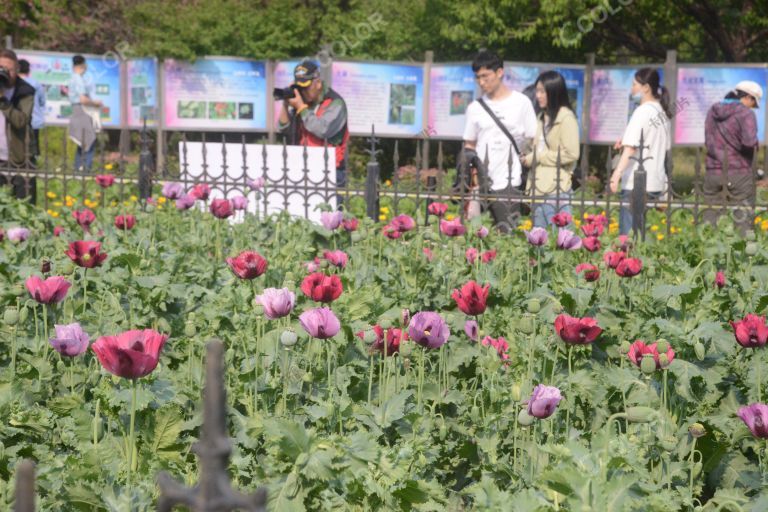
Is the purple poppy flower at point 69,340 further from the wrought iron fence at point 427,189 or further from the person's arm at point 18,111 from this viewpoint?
the person's arm at point 18,111

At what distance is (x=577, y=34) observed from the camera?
1934 cm

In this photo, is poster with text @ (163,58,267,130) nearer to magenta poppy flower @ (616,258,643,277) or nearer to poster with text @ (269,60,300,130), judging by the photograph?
poster with text @ (269,60,300,130)

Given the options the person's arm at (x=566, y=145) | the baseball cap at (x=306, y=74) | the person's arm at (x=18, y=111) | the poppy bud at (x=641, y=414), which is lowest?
the poppy bud at (x=641, y=414)

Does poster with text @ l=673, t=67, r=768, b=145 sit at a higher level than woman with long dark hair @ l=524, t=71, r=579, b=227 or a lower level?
higher

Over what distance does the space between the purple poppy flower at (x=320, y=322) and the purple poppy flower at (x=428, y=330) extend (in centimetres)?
21

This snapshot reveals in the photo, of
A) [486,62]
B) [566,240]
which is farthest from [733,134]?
[566,240]

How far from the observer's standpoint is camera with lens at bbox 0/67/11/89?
33.1ft

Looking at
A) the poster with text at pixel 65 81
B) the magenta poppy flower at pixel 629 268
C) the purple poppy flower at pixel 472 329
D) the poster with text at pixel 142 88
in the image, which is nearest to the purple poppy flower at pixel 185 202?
the magenta poppy flower at pixel 629 268

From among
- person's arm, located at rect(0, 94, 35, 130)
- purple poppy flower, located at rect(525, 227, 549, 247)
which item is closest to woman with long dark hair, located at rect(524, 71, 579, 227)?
purple poppy flower, located at rect(525, 227, 549, 247)

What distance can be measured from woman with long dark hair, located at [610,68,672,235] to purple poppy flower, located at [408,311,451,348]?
17.0 feet

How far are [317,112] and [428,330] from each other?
5.78 metres

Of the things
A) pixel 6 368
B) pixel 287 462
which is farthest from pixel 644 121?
pixel 287 462

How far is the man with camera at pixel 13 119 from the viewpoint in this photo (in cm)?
1012

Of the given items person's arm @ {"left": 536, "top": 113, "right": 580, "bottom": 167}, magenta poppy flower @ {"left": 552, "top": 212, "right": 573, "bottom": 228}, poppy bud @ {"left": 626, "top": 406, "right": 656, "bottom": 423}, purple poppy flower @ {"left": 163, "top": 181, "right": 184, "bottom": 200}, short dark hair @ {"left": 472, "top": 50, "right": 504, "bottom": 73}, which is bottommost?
poppy bud @ {"left": 626, "top": 406, "right": 656, "bottom": 423}
